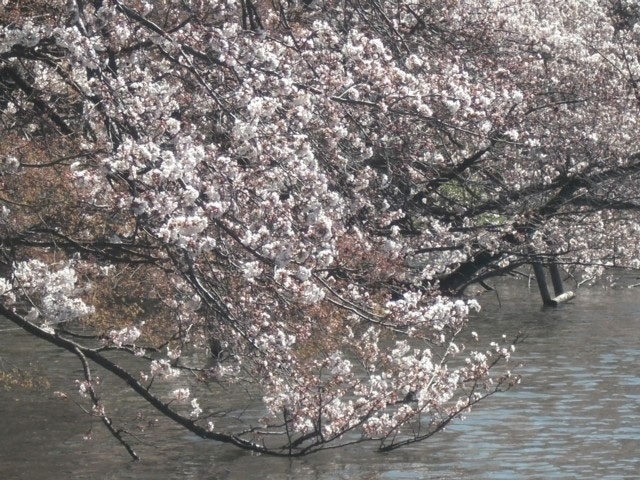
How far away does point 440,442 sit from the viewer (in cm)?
1523

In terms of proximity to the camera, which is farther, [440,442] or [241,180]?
[440,442]

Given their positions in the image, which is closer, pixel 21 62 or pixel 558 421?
pixel 21 62

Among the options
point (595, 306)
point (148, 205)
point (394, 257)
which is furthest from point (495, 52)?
point (595, 306)

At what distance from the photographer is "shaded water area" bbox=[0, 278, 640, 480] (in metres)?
13.4

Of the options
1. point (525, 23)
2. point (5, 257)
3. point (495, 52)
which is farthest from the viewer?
point (525, 23)

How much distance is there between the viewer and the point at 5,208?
1032 centimetres

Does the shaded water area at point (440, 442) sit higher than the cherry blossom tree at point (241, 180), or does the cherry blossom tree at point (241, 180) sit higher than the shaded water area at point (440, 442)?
the cherry blossom tree at point (241, 180)

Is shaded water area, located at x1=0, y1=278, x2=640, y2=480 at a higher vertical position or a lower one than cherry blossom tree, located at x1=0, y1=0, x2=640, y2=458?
lower

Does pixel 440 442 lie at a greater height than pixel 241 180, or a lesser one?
lesser

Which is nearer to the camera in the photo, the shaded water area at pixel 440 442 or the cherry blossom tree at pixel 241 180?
the cherry blossom tree at pixel 241 180

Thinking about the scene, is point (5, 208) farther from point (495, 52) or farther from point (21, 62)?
point (495, 52)

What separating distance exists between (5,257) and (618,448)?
308 inches

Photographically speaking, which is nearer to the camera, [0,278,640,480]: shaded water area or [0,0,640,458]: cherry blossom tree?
[0,0,640,458]: cherry blossom tree

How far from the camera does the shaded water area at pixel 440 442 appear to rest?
44.0 feet
